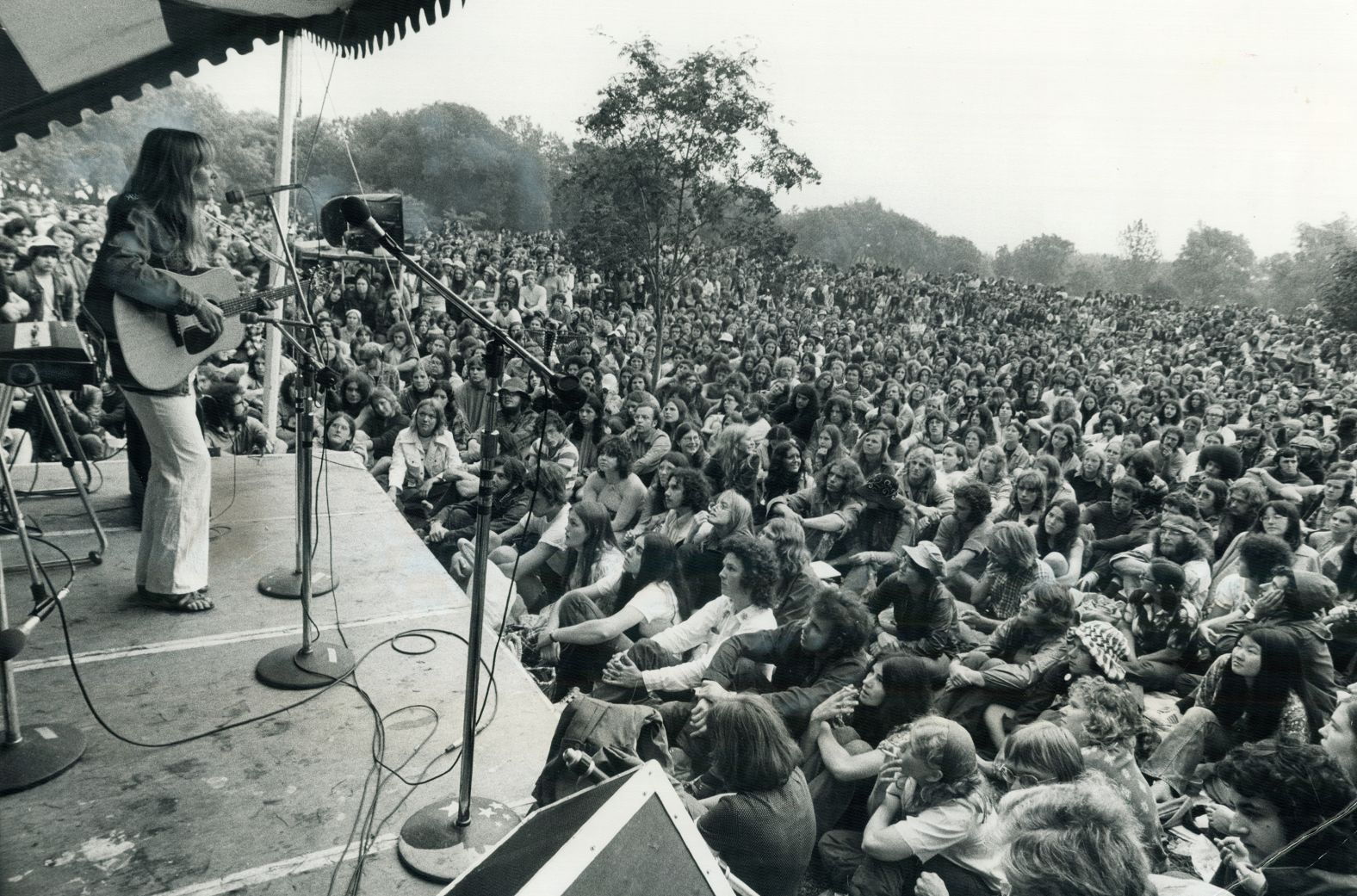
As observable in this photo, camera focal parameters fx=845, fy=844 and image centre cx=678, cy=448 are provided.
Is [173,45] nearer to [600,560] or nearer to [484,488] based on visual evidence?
[600,560]

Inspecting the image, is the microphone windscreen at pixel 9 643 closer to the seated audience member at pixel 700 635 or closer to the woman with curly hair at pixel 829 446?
the seated audience member at pixel 700 635

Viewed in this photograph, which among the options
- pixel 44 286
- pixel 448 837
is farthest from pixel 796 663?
pixel 44 286

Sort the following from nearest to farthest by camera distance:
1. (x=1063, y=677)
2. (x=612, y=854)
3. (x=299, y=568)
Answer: (x=612, y=854) < (x=1063, y=677) < (x=299, y=568)

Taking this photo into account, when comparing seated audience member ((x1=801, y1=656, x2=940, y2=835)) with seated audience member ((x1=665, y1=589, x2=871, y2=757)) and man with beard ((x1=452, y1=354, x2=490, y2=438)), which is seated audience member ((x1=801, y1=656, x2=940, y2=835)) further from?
man with beard ((x1=452, y1=354, x2=490, y2=438))

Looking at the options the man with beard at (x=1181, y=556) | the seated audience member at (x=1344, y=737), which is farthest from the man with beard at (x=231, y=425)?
the seated audience member at (x=1344, y=737)

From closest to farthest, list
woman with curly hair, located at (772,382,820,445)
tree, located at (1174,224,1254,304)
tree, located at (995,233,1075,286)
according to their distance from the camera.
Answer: tree, located at (1174,224,1254,304) → tree, located at (995,233,1075,286) → woman with curly hair, located at (772,382,820,445)

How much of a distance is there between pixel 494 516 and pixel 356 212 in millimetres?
3249

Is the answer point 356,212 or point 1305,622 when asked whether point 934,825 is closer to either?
point 1305,622

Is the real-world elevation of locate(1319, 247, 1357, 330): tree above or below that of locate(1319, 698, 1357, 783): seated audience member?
above

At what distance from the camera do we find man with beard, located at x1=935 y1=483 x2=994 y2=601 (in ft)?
13.8

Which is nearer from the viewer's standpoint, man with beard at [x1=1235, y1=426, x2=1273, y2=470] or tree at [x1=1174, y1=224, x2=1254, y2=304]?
tree at [x1=1174, y1=224, x2=1254, y2=304]

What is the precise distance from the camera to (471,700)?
1.85m

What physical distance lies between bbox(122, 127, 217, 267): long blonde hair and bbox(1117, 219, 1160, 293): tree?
5.36 m

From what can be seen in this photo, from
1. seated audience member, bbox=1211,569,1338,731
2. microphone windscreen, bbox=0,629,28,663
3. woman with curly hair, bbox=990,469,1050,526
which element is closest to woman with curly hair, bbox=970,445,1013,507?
woman with curly hair, bbox=990,469,1050,526
